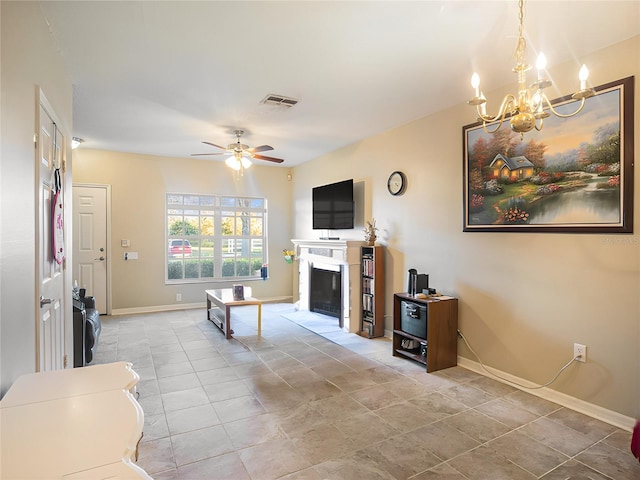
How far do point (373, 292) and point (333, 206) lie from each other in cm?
159

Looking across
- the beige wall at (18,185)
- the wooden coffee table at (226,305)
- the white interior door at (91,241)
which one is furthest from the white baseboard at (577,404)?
the white interior door at (91,241)

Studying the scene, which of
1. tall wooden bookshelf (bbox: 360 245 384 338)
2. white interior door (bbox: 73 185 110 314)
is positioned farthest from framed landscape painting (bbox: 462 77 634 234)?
white interior door (bbox: 73 185 110 314)

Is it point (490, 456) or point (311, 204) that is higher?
point (311, 204)

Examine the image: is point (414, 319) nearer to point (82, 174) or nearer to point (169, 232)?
point (169, 232)

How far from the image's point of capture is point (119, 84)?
10.6ft

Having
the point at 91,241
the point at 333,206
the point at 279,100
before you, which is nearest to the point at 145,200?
the point at 91,241

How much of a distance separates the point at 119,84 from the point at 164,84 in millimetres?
405

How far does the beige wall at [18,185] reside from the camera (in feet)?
4.84

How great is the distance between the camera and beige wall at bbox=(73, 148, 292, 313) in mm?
5824

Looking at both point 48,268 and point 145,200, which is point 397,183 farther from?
point 145,200

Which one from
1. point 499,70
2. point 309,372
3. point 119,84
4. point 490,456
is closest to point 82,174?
point 119,84

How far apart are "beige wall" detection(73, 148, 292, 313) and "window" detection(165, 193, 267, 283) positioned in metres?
0.15

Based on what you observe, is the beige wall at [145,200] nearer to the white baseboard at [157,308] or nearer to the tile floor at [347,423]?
the white baseboard at [157,308]

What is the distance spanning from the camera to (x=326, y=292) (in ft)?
18.2
